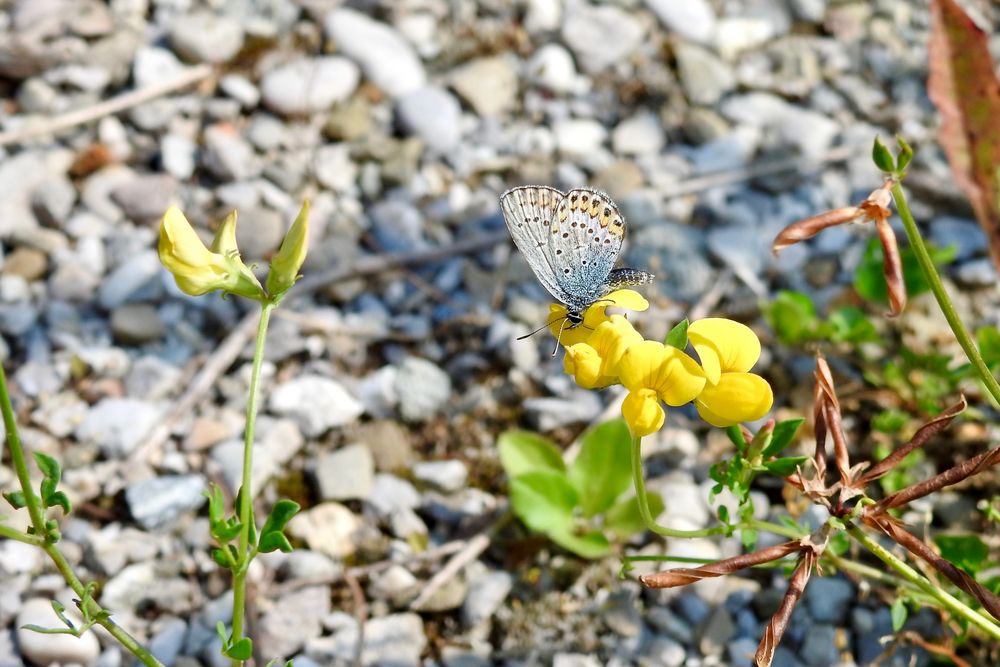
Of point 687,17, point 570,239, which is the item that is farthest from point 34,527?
point 687,17

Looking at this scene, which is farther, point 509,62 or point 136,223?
point 509,62

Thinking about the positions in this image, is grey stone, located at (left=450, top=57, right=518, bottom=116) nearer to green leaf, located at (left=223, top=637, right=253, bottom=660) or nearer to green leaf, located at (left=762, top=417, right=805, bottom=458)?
green leaf, located at (left=762, top=417, right=805, bottom=458)

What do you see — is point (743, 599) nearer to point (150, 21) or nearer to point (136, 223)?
point (136, 223)

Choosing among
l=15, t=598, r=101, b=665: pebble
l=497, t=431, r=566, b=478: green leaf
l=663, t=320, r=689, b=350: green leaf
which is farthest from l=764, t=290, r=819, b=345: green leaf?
l=15, t=598, r=101, b=665: pebble

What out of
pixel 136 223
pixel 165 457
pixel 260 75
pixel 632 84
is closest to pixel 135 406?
pixel 165 457

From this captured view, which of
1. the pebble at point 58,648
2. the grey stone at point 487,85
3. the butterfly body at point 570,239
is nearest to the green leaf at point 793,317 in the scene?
the butterfly body at point 570,239

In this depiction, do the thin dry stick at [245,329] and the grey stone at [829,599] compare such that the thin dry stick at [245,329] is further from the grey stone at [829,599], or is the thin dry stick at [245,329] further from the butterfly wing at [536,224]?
the grey stone at [829,599]
